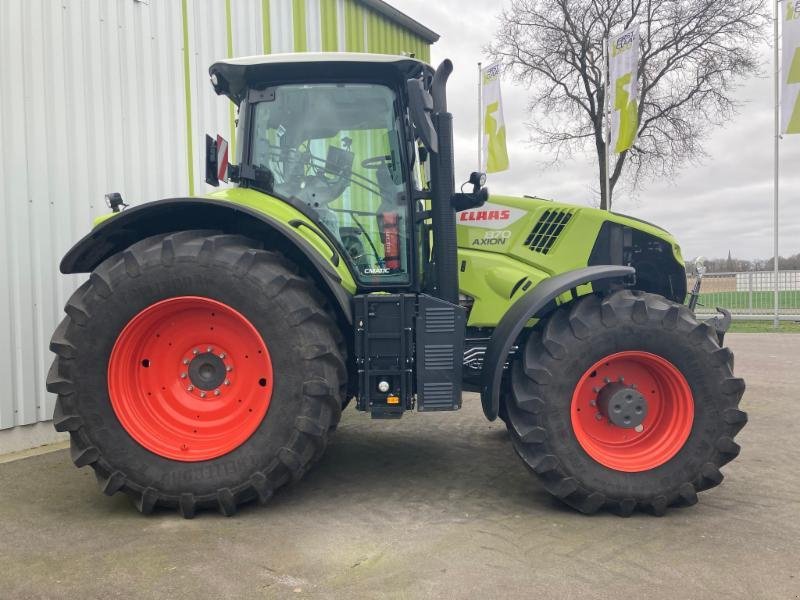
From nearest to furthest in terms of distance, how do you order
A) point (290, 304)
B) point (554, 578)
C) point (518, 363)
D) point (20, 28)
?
point (554, 578), point (290, 304), point (518, 363), point (20, 28)

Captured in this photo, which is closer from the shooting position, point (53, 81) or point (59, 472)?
point (59, 472)

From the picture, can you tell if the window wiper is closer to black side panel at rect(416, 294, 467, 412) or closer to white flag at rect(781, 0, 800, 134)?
black side panel at rect(416, 294, 467, 412)

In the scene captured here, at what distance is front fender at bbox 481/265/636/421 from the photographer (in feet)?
10.7

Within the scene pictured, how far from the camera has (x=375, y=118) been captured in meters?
3.67

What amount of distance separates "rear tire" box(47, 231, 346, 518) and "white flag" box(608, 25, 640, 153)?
12.4m

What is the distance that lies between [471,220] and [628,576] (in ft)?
8.02

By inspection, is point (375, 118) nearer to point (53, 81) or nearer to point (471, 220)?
point (471, 220)

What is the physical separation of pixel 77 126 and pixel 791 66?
1355 centimetres

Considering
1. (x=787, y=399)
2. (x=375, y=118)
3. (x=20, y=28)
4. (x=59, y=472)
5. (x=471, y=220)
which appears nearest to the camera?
(x=375, y=118)

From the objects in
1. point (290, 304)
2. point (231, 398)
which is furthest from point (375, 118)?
point (231, 398)

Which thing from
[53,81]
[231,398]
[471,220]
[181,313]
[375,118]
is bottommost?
[231,398]

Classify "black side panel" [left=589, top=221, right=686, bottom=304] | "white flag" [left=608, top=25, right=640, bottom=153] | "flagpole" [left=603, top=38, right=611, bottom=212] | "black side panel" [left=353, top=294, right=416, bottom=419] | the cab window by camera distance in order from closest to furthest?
"black side panel" [left=353, top=294, right=416, bottom=419]
the cab window
"black side panel" [left=589, top=221, right=686, bottom=304]
"white flag" [left=608, top=25, right=640, bottom=153]
"flagpole" [left=603, top=38, right=611, bottom=212]

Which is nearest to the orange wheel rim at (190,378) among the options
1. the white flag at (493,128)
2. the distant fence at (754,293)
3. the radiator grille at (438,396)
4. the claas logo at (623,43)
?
the radiator grille at (438,396)

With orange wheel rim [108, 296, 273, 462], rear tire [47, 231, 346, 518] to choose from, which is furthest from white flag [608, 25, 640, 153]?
orange wheel rim [108, 296, 273, 462]
